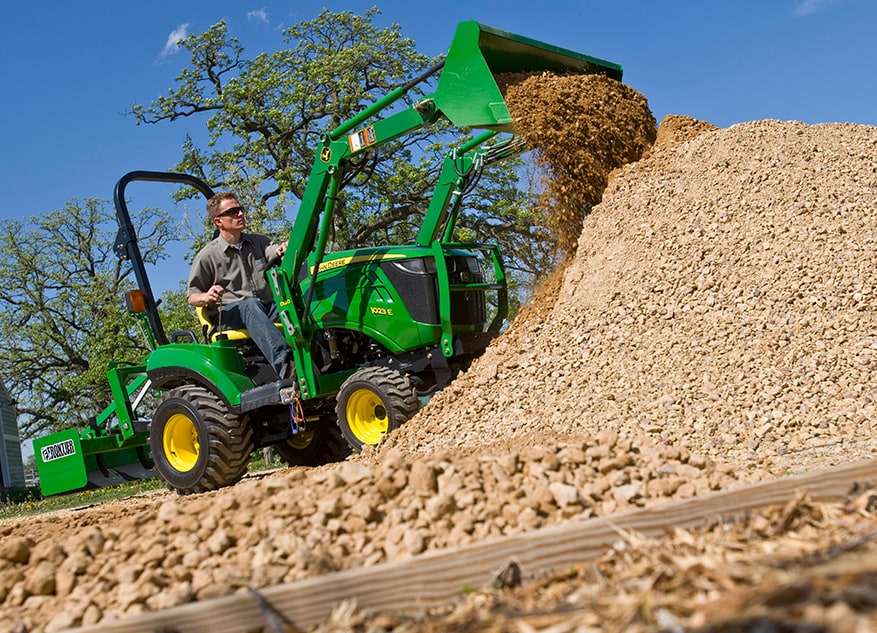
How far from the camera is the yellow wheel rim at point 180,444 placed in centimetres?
771

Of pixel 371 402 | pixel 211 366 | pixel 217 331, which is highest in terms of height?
pixel 217 331

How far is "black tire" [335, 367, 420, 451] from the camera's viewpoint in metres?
6.75

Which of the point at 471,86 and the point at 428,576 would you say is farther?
the point at 471,86

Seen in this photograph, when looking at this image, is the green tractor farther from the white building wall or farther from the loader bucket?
the white building wall

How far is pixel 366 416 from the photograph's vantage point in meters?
7.07

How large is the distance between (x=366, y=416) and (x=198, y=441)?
152cm

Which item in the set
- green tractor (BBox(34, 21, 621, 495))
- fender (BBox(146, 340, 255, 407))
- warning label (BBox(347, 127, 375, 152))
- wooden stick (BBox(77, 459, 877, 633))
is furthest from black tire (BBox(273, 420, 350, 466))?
wooden stick (BBox(77, 459, 877, 633))

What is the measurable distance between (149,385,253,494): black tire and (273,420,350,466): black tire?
979 millimetres

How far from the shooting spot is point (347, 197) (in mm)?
19109

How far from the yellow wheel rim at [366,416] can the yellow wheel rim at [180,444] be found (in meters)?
1.56

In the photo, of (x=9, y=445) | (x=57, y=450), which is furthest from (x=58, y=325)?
(x=57, y=450)

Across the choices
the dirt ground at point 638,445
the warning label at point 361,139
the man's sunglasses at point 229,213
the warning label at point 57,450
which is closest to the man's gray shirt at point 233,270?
the man's sunglasses at point 229,213

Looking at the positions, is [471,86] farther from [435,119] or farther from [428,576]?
[428,576]

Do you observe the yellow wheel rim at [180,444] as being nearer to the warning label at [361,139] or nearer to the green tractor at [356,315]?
the green tractor at [356,315]
